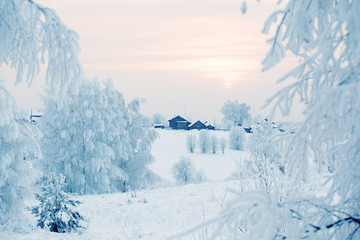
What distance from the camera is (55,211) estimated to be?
9.99 metres

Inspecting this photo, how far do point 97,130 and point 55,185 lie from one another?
1198 centimetres

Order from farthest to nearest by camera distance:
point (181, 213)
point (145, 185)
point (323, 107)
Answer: point (145, 185)
point (181, 213)
point (323, 107)

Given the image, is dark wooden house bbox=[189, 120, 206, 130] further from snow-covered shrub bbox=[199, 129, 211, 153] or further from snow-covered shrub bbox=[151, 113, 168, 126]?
snow-covered shrub bbox=[151, 113, 168, 126]

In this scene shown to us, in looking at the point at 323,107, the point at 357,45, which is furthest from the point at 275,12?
the point at 323,107

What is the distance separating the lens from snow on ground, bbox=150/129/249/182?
3941 cm

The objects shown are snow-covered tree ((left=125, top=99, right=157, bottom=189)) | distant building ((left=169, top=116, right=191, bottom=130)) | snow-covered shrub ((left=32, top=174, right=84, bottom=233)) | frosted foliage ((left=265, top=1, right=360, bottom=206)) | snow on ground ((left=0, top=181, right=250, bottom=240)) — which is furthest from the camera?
distant building ((left=169, top=116, right=191, bottom=130))

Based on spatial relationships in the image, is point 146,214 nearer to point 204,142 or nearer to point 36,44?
point 36,44

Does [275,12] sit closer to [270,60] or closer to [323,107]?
[270,60]

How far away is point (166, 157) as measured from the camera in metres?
47.0

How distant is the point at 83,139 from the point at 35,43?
19768 mm

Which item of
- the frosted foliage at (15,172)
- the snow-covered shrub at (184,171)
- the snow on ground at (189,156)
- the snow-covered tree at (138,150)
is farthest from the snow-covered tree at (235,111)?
the frosted foliage at (15,172)

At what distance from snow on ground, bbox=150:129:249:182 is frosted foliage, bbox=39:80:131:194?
1319 cm

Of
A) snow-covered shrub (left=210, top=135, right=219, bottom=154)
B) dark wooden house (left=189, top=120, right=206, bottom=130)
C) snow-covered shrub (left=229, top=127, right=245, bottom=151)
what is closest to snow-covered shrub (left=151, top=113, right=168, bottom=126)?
dark wooden house (left=189, top=120, right=206, bottom=130)

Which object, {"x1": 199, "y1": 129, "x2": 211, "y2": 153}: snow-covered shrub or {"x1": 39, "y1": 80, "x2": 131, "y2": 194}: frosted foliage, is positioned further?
{"x1": 199, "y1": 129, "x2": 211, "y2": 153}: snow-covered shrub
